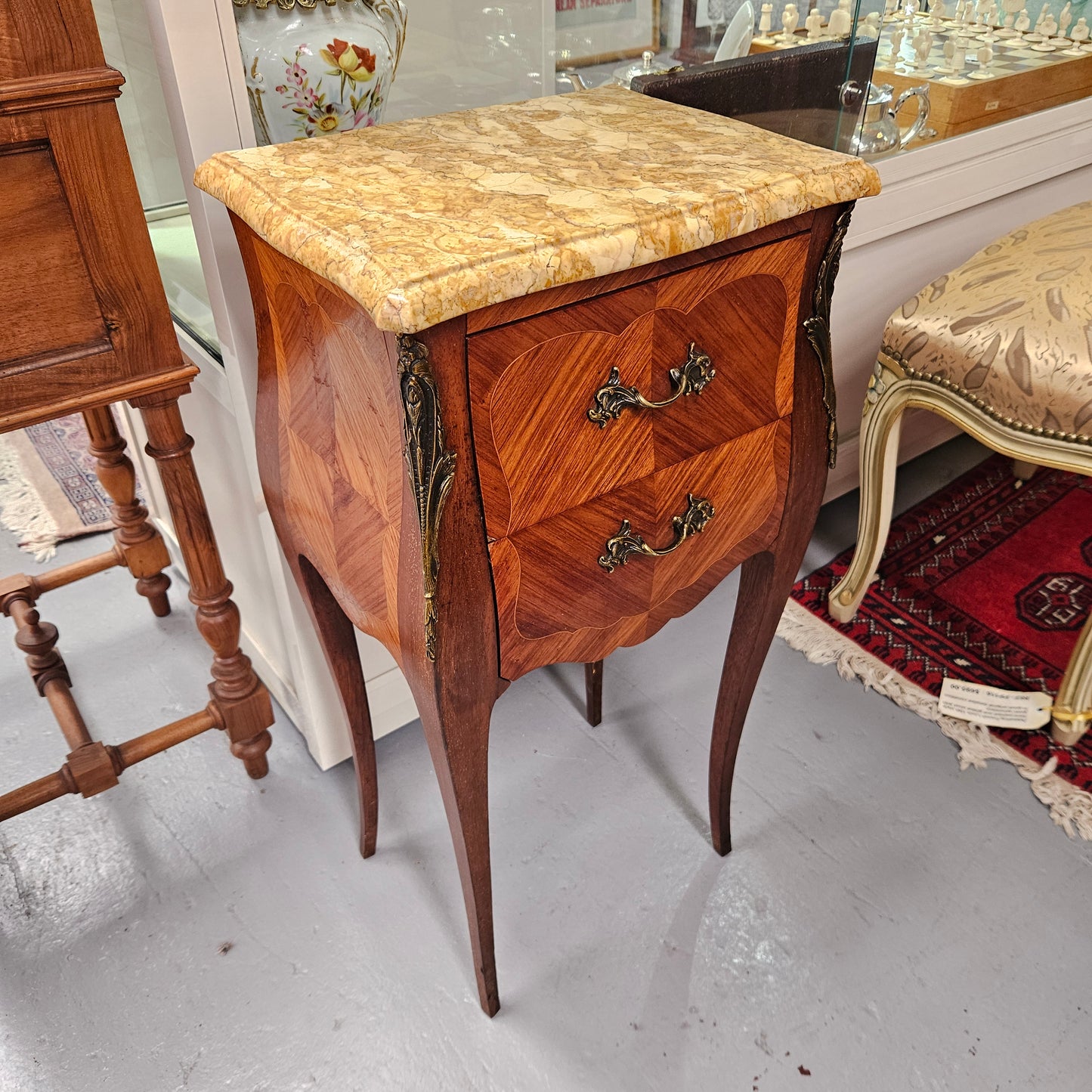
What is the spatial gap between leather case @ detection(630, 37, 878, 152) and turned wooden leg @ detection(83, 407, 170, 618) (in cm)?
84

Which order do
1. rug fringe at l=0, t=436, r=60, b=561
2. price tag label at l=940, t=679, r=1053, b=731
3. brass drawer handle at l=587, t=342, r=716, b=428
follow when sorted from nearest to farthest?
brass drawer handle at l=587, t=342, r=716, b=428 → price tag label at l=940, t=679, r=1053, b=731 → rug fringe at l=0, t=436, r=60, b=561

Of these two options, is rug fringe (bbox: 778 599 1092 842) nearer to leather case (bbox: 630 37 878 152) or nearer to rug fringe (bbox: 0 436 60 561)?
leather case (bbox: 630 37 878 152)

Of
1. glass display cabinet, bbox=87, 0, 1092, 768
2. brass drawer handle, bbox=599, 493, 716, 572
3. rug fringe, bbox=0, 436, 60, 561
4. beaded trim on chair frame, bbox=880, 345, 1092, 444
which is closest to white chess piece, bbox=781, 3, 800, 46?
glass display cabinet, bbox=87, 0, 1092, 768

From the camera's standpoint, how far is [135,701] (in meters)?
1.47

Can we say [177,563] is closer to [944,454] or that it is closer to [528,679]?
[528,679]

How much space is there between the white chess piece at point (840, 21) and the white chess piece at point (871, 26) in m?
0.03

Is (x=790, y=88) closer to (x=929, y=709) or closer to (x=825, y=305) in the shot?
(x=825, y=305)

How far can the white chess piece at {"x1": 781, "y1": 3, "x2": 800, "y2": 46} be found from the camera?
1.16 metres

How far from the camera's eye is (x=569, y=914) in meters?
1.17

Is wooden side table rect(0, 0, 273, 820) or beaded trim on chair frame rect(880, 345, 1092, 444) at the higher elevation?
wooden side table rect(0, 0, 273, 820)

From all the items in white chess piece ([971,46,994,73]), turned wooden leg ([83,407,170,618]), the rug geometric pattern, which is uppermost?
white chess piece ([971,46,994,73])

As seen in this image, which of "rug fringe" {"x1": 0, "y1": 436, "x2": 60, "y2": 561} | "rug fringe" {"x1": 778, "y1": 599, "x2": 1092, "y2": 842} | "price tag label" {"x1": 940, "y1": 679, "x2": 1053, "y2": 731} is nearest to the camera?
"rug fringe" {"x1": 778, "y1": 599, "x2": 1092, "y2": 842}

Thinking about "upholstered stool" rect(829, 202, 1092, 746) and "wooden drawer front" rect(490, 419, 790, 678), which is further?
"upholstered stool" rect(829, 202, 1092, 746)

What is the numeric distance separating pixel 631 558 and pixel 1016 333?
30.0 inches
